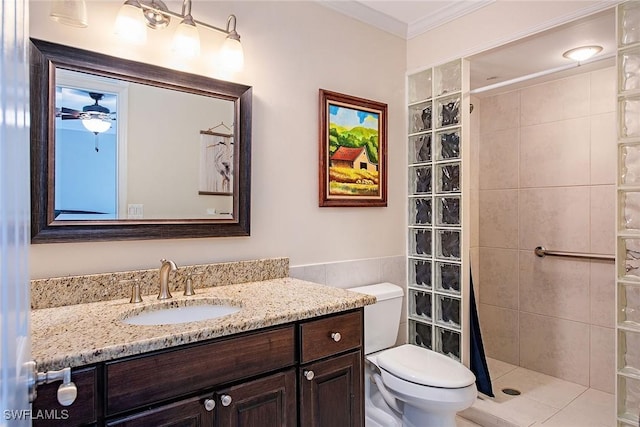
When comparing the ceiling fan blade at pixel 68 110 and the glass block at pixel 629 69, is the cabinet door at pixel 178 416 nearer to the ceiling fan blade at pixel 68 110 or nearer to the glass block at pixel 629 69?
the ceiling fan blade at pixel 68 110

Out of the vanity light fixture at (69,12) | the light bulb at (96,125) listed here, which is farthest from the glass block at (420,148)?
the vanity light fixture at (69,12)

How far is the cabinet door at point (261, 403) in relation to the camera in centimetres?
117

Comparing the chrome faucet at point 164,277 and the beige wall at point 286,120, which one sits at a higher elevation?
the beige wall at point 286,120

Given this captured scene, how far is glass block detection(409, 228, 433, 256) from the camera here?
248 cm

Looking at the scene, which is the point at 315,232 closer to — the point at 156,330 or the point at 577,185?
the point at 156,330

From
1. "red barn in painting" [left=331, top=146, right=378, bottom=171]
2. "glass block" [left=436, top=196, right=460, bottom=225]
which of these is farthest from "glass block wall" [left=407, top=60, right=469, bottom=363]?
"red barn in painting" [left=331, top=146, right=378, bottom=171]

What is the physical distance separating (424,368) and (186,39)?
73.2 inches

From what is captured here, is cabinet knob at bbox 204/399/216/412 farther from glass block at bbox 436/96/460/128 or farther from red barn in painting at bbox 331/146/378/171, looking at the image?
glass block at bbox 436/96/460/128

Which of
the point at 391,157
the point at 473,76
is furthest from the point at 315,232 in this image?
the point at 473,76

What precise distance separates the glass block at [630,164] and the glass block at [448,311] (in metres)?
1.05

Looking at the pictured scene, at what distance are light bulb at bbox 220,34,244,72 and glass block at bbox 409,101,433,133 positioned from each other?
4.16 feet

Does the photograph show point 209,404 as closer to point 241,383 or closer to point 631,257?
point 241,383

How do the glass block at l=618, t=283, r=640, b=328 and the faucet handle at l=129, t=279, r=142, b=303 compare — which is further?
the glass block at l=618, t=283, r=640, b=328

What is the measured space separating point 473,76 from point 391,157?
0.99m
